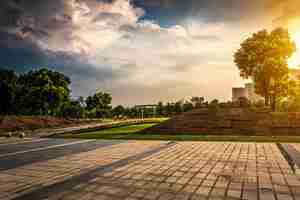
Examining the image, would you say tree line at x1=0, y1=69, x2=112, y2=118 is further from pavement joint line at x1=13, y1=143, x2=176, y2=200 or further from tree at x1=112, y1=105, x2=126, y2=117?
pavement joint line at x1=13, y1=143, x2=176, y2=200

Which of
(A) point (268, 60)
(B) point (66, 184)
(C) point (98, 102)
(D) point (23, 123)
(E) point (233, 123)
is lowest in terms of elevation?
(D) point (23, 123)

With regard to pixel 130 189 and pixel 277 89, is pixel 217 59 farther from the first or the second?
pixel 130 189

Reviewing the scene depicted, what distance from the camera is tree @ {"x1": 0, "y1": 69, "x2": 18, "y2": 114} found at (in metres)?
28.3

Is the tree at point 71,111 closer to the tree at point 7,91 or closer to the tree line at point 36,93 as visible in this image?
the tree line at point 36,93

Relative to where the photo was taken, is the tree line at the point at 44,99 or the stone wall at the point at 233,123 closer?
the stone wall at the point at 233,123

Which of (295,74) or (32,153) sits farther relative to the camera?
(295,74)

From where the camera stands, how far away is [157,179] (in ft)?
13.1

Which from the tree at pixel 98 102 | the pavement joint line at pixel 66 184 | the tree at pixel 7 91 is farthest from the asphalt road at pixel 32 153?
the tree at pixel 98 102

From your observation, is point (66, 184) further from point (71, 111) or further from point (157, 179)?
point (71, 111)

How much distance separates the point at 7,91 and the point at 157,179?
30.7 m

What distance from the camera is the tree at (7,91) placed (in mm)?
28266

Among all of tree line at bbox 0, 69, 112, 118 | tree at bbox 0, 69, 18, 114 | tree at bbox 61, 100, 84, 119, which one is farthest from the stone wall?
tree at bbox 61, 100, 84, 119

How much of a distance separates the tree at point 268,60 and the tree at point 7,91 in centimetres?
2764

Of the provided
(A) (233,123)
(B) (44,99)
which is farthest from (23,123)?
(A) (233,123)
